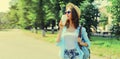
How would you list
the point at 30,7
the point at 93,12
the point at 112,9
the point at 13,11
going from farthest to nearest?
the point at 13,11 < the point at 30,7 < the point at 93,12 < the point at 112,9

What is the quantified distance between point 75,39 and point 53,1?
133ft

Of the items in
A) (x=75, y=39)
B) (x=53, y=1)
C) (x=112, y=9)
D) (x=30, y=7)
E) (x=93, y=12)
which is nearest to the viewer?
(x=75, y=39)

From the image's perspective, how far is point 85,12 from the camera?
3450 centimetres

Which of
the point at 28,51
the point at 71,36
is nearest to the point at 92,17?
the point at 28,51

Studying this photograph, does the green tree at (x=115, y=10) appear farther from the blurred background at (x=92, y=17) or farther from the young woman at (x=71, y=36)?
the young woman at (x=71, y=36)

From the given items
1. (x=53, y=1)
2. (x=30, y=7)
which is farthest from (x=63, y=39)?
(x=30, y=7)

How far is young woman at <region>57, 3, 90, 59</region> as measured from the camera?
247 inches

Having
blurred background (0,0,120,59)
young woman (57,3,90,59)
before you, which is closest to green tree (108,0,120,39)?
blurred background (0,0,120,59)

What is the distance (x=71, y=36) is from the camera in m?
6.27

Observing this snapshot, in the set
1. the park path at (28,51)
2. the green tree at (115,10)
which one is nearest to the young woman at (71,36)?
the park path at (28,51)

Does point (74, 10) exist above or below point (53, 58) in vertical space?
above

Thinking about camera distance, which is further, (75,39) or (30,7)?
(30,7)

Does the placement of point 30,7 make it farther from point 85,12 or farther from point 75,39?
point 75,39

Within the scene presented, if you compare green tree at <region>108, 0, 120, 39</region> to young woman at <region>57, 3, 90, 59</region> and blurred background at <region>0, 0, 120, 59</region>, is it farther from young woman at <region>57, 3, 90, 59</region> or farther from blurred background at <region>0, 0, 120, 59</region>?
young woman at <region>57, 3, 90, 59</region>
